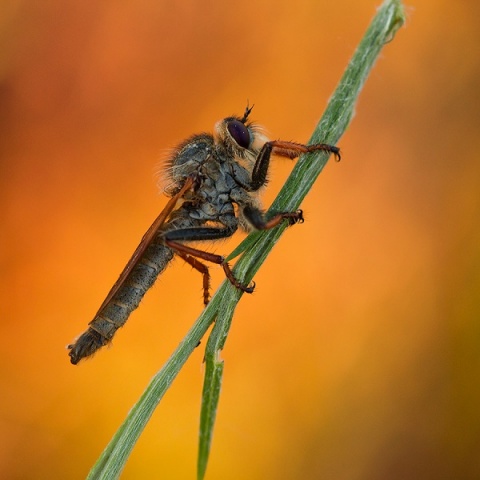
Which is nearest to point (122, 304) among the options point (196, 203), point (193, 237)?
point (193, 237)

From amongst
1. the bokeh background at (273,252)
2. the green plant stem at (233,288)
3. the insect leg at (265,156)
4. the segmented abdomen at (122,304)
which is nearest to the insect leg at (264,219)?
the green plant stem at (233,288)

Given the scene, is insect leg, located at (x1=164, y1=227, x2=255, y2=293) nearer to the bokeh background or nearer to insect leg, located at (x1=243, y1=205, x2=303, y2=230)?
insect leg, located at (x1=243, y1=205, x2=303, y2=230)

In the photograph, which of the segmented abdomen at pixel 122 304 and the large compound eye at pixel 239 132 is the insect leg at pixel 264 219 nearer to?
the large compound eye at pixel 239 132

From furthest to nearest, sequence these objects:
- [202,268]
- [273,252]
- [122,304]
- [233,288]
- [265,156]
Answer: [273,252] < [202,268] < [122,304] < [265,156] < [233,288]

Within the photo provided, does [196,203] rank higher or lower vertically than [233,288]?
higher

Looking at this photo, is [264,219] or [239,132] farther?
[239,132]

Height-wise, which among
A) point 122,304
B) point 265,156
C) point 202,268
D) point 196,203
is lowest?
point 122,304

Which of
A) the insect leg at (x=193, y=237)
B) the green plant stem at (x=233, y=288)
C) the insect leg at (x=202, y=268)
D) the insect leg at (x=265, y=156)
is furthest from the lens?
the insect leg at (x=202, y=268)

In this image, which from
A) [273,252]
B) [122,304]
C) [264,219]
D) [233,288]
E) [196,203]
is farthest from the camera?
[273,252]

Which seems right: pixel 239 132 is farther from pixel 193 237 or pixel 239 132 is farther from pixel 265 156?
pixel 193 237
